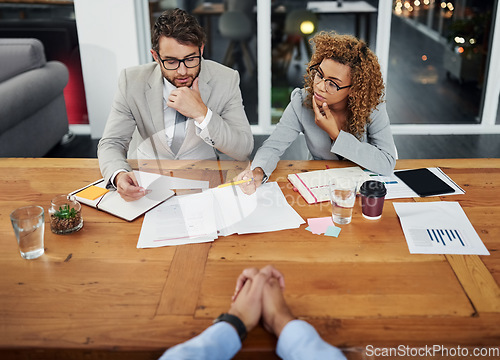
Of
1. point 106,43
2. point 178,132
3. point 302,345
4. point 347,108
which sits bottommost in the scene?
point 302,345

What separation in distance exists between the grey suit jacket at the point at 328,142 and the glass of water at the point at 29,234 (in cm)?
78

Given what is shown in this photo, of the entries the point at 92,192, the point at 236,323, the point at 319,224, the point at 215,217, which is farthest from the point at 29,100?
the point at 236,323

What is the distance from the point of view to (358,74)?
6.17 ft

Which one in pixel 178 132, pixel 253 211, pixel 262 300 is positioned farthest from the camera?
pixel 178 132

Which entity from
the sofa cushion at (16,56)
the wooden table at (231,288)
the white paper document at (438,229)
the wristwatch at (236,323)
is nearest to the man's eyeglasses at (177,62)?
the wooden table at (231,288)

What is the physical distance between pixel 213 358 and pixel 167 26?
1330 mm

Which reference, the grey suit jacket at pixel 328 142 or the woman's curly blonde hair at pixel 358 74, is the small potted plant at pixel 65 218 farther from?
the woman's curly blonde hair at pixel 358 74

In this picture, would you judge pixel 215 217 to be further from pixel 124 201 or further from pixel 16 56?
pixel 16 56

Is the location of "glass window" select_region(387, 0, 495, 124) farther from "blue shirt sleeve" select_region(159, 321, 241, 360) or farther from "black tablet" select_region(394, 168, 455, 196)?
"blue shirt sleeve" select_region(159, 321, 241, 360)

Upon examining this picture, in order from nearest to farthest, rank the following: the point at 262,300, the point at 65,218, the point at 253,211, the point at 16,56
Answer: the point at 262,300 < the point at 65,218 < the point at 253,211 < the point at 16,56

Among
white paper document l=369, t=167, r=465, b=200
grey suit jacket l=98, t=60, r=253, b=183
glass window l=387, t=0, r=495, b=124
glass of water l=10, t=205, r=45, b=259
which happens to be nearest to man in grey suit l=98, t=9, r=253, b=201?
grey suit jacket l=98, t=60, r=253, b=183

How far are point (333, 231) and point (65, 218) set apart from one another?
31.2 inches

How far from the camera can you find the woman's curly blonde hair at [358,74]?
189cm

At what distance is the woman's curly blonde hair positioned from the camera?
6.19 feet
